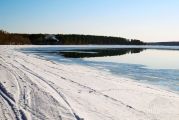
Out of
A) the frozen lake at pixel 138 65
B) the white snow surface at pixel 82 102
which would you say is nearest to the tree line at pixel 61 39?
the frozen lake at pixel 138 65

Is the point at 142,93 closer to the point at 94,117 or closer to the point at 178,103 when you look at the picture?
the point at 178,103

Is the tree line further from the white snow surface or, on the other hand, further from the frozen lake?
the white snow surface

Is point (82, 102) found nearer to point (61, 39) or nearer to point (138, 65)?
point (138, 65)

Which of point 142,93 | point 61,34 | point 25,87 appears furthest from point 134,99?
point 61,34

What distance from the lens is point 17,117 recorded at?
5.98m

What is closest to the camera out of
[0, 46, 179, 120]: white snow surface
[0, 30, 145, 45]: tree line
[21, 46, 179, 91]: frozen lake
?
[0, 46, 179, 120]: white snow surface

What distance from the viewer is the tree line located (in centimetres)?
8775

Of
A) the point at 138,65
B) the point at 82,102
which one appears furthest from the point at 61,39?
the point at 82,102

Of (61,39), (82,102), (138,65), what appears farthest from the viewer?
(61,39)

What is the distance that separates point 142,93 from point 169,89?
68.8 inches

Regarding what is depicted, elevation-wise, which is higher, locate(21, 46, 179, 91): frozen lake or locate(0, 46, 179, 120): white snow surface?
locate(0, 46, 179, 120): white snow surface

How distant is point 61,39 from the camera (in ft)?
397

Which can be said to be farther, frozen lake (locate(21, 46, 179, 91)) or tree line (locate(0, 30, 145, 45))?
tree line (locate(0, 30, 145, 45))

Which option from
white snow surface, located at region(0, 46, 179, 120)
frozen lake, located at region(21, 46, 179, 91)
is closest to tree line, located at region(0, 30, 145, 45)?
frozen lake, located at region(21, 46, 179, 91)
